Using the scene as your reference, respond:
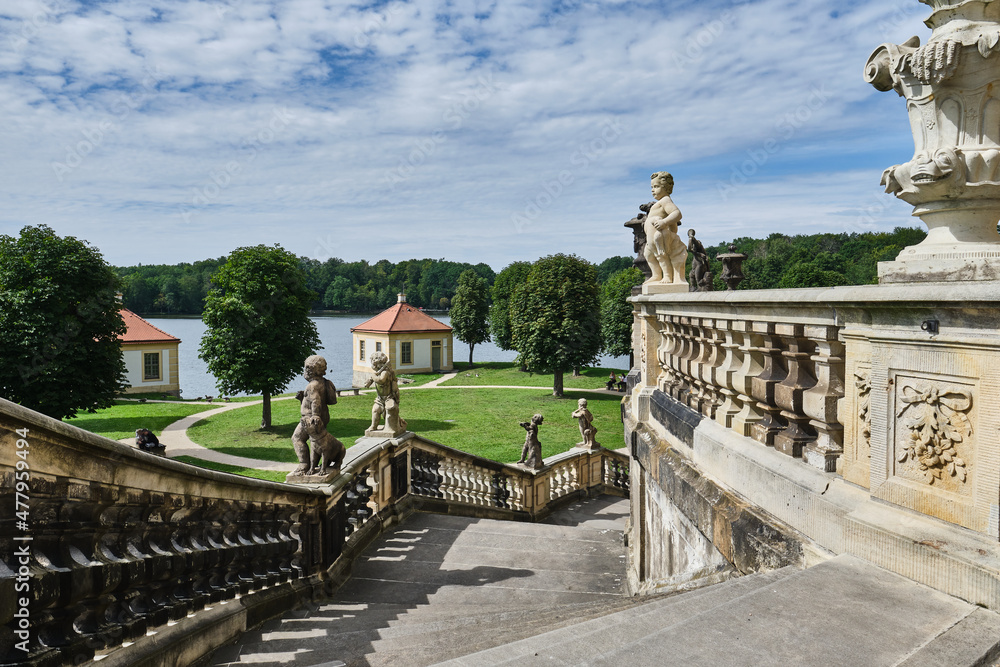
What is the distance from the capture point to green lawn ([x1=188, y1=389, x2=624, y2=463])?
20.0 meters

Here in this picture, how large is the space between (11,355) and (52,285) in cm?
218

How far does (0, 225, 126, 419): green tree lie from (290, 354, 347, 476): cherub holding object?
15095 mm

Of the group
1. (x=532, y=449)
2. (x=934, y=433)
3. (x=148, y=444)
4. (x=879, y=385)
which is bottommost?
(x=148, y=444)

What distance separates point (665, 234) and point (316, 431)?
169 inches

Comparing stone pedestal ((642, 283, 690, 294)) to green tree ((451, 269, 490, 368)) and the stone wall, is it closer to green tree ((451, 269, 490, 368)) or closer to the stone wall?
the stone wall

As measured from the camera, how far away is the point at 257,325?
22.2 meters

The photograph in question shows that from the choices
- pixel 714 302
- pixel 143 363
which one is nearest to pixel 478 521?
pixel 714 302

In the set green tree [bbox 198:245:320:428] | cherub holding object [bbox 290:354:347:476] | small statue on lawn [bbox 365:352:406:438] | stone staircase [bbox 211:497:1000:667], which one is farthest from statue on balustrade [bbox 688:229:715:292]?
green tree [bbox 198:245:320:428]

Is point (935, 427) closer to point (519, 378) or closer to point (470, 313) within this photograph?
point (519, 378)

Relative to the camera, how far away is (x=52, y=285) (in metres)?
17.4

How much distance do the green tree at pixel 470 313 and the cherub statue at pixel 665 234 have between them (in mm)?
45315

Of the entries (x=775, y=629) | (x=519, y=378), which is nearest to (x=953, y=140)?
(x=775, y=629)

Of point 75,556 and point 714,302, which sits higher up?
point 714,302

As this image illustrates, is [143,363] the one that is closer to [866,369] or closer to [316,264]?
[866,369]
